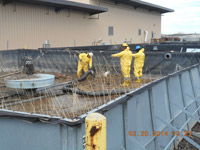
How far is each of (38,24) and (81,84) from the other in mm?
12412

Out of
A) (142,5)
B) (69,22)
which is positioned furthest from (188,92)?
(142,5)

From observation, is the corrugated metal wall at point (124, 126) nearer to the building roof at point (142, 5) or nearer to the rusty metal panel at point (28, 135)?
the rusty metal panel at point (28, 135)

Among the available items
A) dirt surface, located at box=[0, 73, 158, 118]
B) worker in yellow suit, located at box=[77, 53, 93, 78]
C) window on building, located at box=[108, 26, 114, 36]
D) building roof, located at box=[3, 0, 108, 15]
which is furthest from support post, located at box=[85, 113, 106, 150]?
window on building, located at box=[108, 26, 114, 36]

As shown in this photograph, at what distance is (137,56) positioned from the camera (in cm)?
1009

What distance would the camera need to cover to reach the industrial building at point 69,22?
18844 mm

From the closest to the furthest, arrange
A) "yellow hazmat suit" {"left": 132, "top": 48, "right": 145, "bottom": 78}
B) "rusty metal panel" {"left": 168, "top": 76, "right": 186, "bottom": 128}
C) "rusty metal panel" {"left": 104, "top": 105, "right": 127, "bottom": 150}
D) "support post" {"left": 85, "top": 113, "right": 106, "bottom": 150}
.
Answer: "support post" {"left": 85, "top": 113, "right": 106, "bottom": 150}
"rusty metal panel" {"left": 104, "top": 105, "right": 127, "bottom": 150}
"rusty metal panel" {"left": 168, "top": 76, "right": 186, "bottom": 128}
"yellow hazmat suit" {"left": 132, "top": 48, "right": 145, "bottom": 78}

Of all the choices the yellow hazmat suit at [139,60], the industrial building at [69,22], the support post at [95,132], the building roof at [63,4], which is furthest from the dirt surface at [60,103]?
the building roof at [63,4]

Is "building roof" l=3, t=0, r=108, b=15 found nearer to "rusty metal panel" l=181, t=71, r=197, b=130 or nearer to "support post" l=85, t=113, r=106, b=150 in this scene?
"rusty metal panel" l=181, t=71, r=197, b=130

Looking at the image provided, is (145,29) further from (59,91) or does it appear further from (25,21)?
(59,91)

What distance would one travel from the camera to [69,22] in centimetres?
2372

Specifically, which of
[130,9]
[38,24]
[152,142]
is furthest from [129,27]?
[152,142]

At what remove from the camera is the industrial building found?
61.8 ft

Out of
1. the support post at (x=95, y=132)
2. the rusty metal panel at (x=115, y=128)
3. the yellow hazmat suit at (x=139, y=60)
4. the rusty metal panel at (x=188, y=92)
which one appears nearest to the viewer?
the support post at (x=95, y=132)

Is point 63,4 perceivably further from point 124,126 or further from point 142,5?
point 124,126
